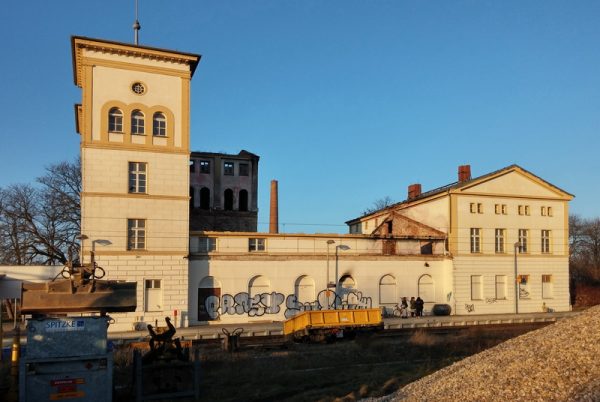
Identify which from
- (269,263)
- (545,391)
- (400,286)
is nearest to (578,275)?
(400,286)

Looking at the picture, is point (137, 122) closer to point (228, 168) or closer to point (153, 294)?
point (153, 294)

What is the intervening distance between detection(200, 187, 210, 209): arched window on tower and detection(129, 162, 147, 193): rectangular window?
26997mm

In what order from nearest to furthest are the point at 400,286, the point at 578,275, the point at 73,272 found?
the point at 73,272, the point at 400,286, the point at 578,275

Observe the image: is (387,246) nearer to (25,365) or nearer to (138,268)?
(138,268)

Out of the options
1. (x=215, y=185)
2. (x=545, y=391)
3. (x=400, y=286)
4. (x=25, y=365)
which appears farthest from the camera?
(x=215, y=185)

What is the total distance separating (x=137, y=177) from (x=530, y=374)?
27.3 meters

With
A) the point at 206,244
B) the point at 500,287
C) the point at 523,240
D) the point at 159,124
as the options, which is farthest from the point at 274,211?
the point at 523,240

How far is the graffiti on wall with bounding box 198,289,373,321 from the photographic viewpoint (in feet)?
116

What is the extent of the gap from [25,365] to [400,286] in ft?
105

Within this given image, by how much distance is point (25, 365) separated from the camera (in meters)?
→ 11.1

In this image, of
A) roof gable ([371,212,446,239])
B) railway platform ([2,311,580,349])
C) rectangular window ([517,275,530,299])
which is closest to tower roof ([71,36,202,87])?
railway platform ([2,311,580,349])

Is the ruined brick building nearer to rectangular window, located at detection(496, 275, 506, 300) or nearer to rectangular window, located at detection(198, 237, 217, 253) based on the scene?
rectangular window, located at detection(198, 237, 217, 253)

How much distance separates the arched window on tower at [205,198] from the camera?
61.2 meters

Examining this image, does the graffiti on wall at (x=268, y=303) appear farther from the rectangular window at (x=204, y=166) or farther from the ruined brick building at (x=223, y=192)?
the rectangular window at (x=204, y=166)
